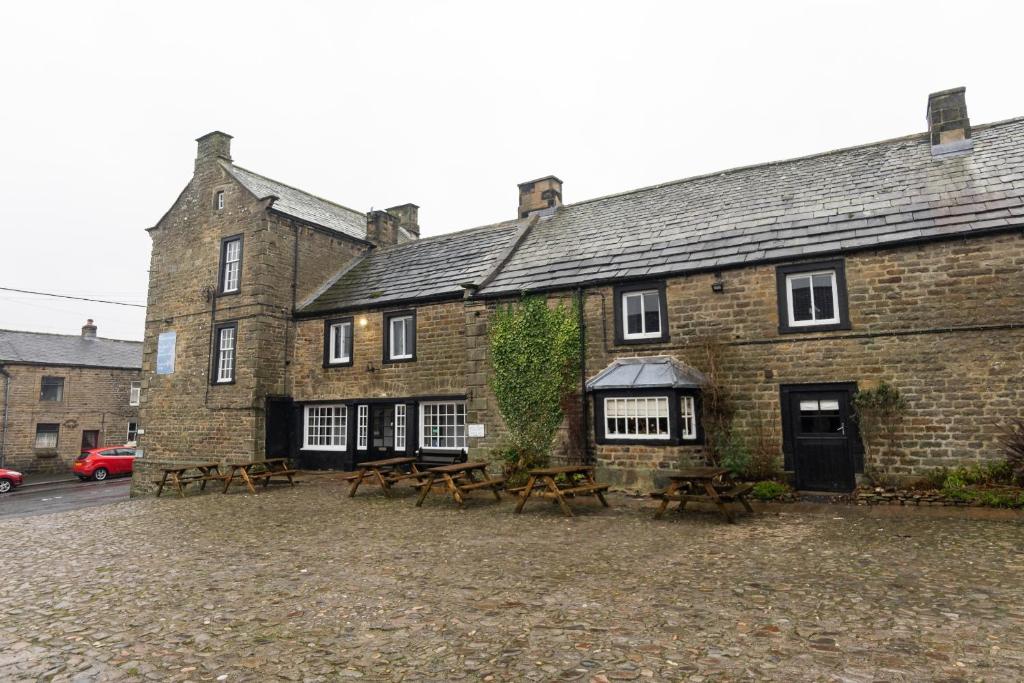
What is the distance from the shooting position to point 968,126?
1430cm

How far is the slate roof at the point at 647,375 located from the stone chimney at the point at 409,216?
57.2 ft

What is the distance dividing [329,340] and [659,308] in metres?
Result: 11.7

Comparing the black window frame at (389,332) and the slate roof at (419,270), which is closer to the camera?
the black window frame at (389,332)

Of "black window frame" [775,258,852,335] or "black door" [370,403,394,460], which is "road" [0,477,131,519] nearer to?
"black door" [370,403,394,460]

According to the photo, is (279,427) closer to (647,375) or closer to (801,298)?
(647,375)

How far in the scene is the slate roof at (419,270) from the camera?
18562mm

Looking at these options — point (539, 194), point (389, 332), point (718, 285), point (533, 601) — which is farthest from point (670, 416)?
point (539, 194)

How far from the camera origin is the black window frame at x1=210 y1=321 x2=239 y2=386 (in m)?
19.9

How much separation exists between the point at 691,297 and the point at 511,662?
10.7m

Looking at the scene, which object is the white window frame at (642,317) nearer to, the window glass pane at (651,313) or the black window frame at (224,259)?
the window glass pane at (651,313)

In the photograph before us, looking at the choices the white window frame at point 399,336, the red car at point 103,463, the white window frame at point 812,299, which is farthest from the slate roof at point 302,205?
the red car at point 103,463

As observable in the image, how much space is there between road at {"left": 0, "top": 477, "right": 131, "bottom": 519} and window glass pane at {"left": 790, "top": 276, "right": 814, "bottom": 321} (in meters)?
19.5

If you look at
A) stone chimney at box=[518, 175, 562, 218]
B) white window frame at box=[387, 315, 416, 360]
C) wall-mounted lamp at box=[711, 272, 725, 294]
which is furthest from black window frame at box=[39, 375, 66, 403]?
wall-mounted lamp at box=[711, 272, 725, 294]

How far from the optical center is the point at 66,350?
36.1m
